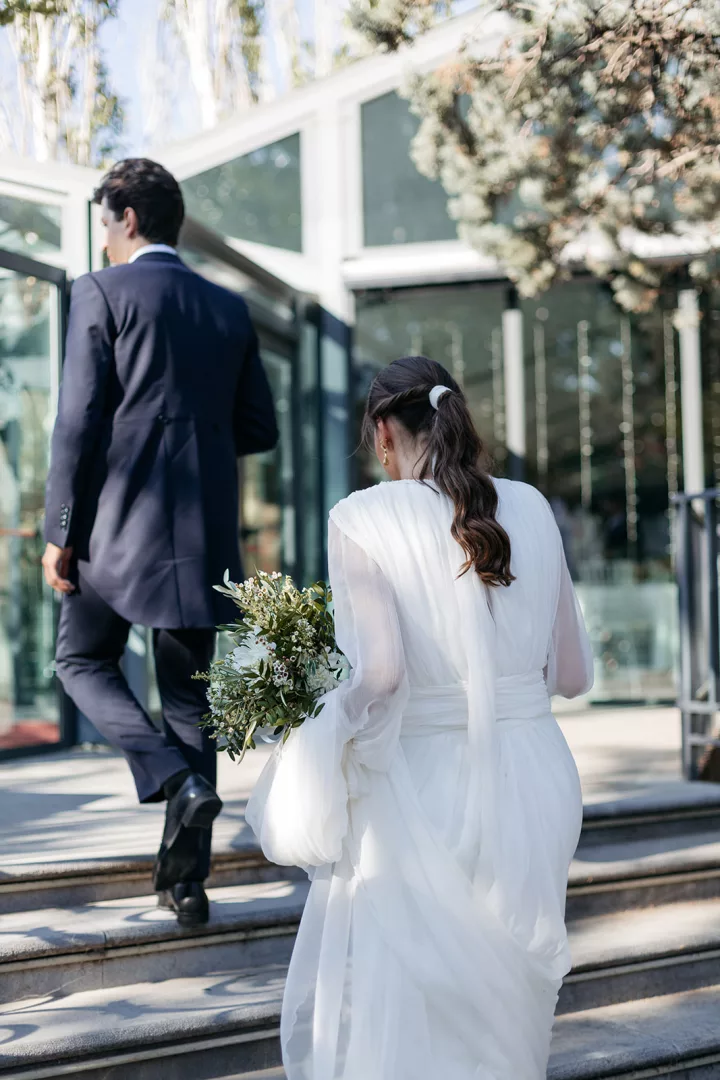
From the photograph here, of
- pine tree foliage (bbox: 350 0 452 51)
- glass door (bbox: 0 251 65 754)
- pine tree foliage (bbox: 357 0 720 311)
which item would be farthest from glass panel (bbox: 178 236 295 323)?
pine tree foliage (bbox: 350 0 452 51)

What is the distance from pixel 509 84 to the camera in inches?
198

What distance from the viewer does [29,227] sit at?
5.59m

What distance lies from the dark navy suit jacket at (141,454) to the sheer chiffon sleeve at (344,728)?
1.00 metres

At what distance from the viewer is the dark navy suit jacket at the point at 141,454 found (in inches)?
120

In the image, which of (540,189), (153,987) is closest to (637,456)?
(540,189)

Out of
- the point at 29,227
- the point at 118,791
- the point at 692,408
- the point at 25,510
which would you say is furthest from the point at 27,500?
the point at 692,408

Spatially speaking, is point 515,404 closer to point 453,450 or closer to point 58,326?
point 58,326

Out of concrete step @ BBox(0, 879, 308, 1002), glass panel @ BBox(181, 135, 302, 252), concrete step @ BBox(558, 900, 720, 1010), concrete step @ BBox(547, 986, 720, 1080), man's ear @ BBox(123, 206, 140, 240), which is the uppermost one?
glass panel @ BBox(181, 135, 302, 252)

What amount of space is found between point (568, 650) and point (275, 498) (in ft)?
17.9

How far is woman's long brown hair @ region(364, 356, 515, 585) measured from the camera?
2.10 metres

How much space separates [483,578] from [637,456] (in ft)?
21.7

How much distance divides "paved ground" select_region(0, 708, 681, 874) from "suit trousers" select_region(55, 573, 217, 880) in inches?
20.9

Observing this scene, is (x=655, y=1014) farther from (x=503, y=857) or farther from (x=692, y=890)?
(x=503, y=857)

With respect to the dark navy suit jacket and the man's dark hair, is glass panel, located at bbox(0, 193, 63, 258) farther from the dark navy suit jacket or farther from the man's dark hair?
the dark navy suit jacket
